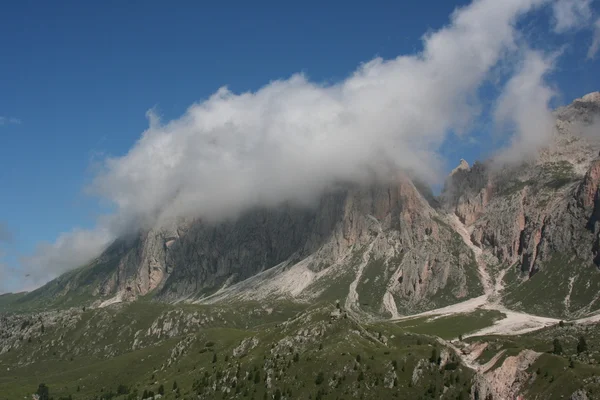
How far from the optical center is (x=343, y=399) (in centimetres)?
18275

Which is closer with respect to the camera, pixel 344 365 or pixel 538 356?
pixel 538 356

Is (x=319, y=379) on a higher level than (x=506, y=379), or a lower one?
higher

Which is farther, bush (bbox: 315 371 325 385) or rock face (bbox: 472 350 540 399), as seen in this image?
bush (bbox: 315 371 325 385)

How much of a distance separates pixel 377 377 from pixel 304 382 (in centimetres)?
2612

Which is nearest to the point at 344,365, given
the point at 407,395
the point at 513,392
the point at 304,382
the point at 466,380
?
the point at 304,382

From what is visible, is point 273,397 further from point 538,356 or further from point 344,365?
point 538,356

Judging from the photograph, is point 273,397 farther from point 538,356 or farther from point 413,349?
point 538,356

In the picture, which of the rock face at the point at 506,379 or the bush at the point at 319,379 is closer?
the rock face at the point at 506,379

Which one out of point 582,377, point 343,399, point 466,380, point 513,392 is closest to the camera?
point 582,377

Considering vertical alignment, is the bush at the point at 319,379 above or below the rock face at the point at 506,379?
above

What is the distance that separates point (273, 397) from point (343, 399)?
27.2 meters

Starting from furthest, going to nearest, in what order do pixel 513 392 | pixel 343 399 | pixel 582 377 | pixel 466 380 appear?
pixel 343 399 < pixel 466 380 < pixel 513 392 < pixel 582 377

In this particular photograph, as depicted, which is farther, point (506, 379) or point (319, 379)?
point (319, 379)

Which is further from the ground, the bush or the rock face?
the bush
